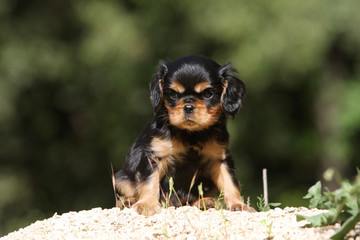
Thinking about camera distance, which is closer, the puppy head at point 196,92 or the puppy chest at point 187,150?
the puppy head at point 196,92

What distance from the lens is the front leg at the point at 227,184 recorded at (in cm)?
499

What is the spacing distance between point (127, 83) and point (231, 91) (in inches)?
338

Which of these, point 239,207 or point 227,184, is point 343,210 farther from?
point 227,184

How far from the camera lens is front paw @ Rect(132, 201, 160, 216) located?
4741 mm

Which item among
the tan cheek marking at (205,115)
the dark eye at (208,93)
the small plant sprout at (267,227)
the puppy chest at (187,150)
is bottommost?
the small plant sprout at (267,227)

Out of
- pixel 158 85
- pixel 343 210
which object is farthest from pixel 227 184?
pixel 343 210

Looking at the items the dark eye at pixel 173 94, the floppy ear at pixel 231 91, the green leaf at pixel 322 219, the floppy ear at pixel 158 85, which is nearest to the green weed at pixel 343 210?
the green leaf at pixel 322 219

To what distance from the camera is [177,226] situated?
153 inches

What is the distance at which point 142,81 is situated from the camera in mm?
13820

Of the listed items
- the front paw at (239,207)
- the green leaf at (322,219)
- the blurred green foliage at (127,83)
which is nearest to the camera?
the green leaf at (322,219)

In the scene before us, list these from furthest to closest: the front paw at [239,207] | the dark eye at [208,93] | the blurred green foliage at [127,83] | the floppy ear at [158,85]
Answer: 1. the blurred green foliage at [127,83]
2. the floppy ear at [158,85]
3. the dark eye at [208,93]
4. the front paw at [239,207]

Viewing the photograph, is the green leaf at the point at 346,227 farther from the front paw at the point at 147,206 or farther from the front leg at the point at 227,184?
the front paw at the point at 147,206

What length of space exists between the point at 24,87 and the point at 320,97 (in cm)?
767

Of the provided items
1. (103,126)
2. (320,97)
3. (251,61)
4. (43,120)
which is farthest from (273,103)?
(43,120)
